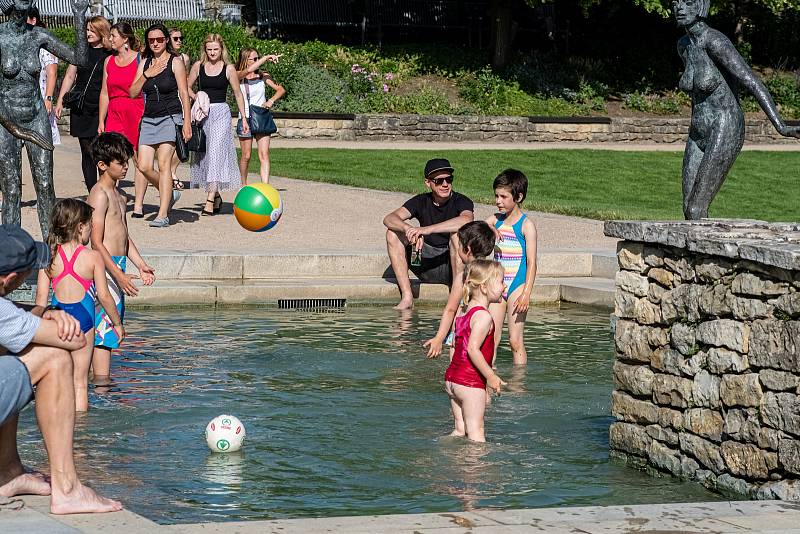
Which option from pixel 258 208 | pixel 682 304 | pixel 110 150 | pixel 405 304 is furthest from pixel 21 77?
pixel 682 304

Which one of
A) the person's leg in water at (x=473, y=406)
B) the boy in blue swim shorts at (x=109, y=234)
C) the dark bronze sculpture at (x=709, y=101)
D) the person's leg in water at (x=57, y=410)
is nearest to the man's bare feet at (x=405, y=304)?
the dark bronze sculpture at (x=709, y=101)

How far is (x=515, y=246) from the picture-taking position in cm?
945

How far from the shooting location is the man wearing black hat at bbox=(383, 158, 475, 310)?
444 inches

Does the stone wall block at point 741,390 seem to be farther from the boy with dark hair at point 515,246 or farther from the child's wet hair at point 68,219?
the child's wet hair at point 68,219

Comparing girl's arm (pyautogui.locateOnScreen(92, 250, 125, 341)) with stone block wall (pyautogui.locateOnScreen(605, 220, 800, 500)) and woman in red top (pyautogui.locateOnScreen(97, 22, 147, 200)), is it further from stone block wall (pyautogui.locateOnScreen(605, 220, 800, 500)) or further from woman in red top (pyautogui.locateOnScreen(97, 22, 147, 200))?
woman in red top (pyautogui.locateOnScreen(97, 22, 147, 200))

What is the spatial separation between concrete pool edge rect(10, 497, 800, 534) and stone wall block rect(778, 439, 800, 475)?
2.15 ft

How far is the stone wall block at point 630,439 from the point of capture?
22.9 ft

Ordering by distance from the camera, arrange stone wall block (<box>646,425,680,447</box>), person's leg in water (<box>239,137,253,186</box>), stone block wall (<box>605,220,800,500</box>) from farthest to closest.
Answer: person's leg in water (<box>239,137,253,186</box>)
stone wall block (<box>646,425,680,447</box>)
stone block wall (<box>605,220,800,500</box>)

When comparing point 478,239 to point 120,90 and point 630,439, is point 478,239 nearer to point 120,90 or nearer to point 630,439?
point 630,439

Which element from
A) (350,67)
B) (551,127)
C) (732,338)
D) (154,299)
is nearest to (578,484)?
(732,338)

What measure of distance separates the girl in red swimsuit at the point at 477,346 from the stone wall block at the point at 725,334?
1.29m

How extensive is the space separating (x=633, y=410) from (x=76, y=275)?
3375mm

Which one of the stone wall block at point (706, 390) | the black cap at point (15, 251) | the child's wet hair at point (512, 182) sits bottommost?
the stone wall block at point (706, 390)

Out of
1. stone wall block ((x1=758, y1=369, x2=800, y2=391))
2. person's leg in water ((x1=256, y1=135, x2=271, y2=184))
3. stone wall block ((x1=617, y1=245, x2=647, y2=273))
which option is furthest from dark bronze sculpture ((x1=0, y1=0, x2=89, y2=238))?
stone wall block ((x1=758, y1=369, x2=800, y2=391))
